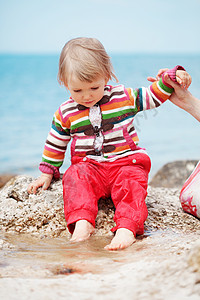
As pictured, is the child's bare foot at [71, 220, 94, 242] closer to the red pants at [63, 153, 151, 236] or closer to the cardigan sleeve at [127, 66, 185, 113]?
the red pants at [63, 153, 151, 236]

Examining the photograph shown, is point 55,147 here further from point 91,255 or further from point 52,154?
point 91,255

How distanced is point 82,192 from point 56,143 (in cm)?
47

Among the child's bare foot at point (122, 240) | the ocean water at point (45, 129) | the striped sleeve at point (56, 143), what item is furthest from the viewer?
the ocean water at point (45, 129)

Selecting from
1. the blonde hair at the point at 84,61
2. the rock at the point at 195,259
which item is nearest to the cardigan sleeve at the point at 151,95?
the blonde hair at the point at 84,61

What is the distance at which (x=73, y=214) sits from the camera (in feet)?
7.47

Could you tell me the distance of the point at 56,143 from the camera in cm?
265

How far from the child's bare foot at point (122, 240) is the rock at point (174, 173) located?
209 centimetres

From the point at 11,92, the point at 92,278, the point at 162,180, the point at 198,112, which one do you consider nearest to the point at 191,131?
the point at 162,180

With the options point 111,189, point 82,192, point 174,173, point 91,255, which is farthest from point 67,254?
point 174,173

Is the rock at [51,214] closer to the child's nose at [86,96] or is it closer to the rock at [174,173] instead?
the child's nose at [86,96]

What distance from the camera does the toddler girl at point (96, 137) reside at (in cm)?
230

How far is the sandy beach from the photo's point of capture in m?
1.15

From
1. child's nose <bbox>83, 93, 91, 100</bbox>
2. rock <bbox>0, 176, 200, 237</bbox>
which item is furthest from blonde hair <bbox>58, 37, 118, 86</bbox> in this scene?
rock <bbox>0, 176, 200, 237</bbox>

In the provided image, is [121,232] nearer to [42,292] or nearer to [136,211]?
[136,211]
